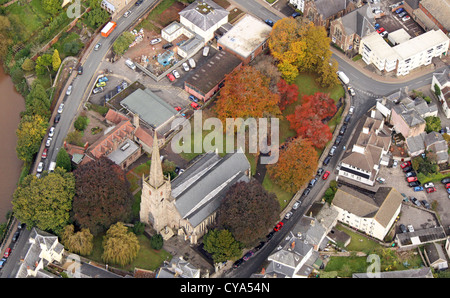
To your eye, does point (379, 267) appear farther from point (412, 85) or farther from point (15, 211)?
point (15, 211)

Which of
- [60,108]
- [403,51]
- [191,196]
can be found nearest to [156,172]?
[191,196]

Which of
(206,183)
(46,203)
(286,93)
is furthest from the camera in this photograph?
(286,93)

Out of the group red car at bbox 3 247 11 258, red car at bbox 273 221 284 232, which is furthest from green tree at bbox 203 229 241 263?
red car at bbox 3 247 11 258

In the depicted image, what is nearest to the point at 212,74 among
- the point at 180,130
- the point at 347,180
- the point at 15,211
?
the point at 180,130

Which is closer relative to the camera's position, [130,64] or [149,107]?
[149,107]

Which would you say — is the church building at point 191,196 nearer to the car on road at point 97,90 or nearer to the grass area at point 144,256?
the grass area at point 144,256

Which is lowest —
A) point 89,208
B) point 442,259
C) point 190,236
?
point 442,259

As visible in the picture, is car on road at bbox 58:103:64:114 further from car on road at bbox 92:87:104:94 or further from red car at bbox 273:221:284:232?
red car at bbox 273:221:284:232

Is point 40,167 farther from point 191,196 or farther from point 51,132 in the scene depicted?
point 191,196
